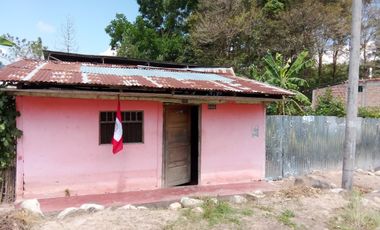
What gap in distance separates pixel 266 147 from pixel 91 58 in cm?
686

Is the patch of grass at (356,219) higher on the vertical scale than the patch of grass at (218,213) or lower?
lower

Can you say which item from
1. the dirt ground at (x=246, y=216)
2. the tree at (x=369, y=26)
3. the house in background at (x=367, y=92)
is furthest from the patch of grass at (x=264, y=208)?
the tree at (x=369, y=26)

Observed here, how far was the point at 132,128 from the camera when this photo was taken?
28.3 feet

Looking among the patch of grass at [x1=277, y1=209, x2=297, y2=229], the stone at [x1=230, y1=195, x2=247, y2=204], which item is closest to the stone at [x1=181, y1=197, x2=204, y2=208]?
the stone at [x1=230, y1=195, x2=247, y2=204]

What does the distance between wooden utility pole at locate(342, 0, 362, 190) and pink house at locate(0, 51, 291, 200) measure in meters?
1.58

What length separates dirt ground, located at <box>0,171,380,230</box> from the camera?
566cm

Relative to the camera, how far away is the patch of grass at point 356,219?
244 inches

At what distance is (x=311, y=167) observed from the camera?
1147 centimetres

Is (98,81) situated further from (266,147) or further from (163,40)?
(163,40)

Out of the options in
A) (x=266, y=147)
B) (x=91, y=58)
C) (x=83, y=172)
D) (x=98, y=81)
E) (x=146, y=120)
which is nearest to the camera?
(x=98, y=81)

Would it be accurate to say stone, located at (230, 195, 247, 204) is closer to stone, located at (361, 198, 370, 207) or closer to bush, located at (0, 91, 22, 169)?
stone, located at (361, 198, 370, 207)

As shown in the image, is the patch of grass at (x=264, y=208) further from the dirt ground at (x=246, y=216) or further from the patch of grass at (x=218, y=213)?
the patch of grass at (x=218, y=213)

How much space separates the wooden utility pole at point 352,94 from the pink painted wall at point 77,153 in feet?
15.3

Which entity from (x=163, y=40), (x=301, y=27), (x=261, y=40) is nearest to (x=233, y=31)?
(x=261, y=40)
